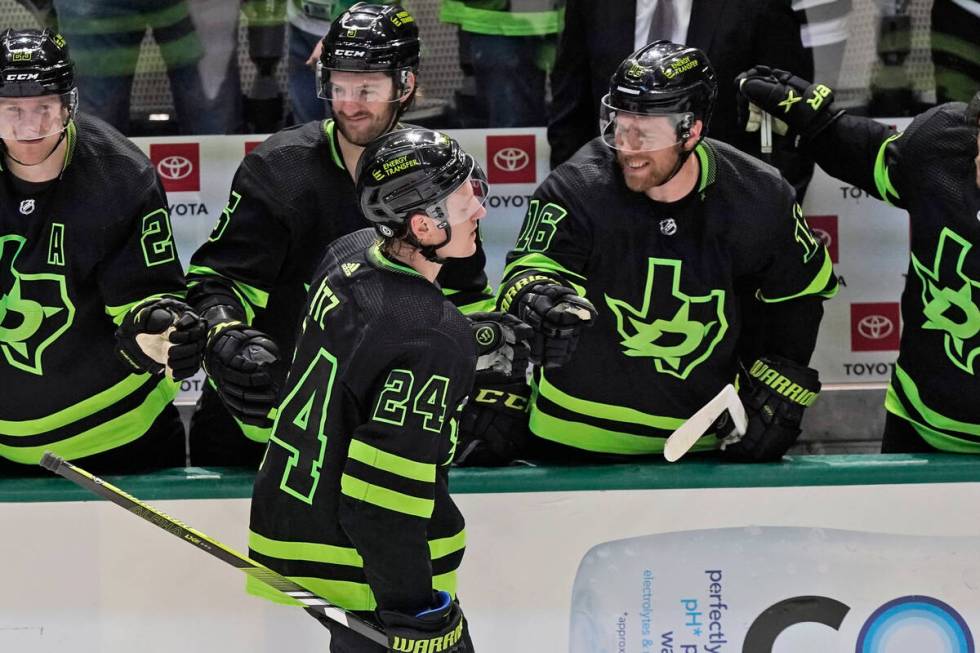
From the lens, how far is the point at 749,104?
3.66 meters

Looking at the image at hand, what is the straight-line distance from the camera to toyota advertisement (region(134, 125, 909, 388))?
4383 mm

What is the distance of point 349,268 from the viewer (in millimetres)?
2553

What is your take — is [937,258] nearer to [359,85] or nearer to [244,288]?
[359,85]

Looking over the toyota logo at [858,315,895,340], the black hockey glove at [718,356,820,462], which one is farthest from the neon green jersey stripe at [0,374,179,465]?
the toyota logo at [858,315,895,340]

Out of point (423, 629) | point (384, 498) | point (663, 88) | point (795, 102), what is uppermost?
point (663, 88)

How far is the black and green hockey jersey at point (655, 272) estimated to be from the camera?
128 inches

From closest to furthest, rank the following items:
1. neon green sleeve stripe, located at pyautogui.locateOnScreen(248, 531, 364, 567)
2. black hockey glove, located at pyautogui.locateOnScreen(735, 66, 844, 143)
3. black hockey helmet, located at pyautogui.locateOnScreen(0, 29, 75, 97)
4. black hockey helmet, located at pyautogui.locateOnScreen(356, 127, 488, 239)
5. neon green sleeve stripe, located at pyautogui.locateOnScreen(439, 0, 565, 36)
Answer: black hockey helmet, located at pyautogui.locateOnScreen(356, 127, 488, 239)
neon green sleeve stripe, located at pyautogui.locateOnScreen(248, 531, 364, 567)
black hockey helmet, located at pyautogui.locateOnScreen(0, 29, 75, 97)
black hockey glove, located at pyautogui.locateOnScreen(735, 66, 844, 143)
neon green sleeve stripe, located at pyautogui.locateOnScreen(439, 0, 565, 36)

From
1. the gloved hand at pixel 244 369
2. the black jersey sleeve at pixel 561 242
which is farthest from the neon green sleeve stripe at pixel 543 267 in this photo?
the gloved hand at pixel 244 369

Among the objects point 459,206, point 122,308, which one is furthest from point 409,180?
point 122,308

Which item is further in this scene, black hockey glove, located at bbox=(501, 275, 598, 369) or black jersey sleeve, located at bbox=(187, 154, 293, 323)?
black jersey sleeve, located at bbox=(187, 154, 293, 323)

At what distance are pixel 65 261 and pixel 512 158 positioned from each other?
158cm

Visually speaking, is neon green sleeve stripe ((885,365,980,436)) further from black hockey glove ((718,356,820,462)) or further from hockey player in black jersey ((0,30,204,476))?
hockey player in black jersey ((0,30,204,476))

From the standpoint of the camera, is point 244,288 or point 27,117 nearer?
point 27,117

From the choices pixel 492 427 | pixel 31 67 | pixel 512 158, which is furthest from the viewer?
pixel 512 158
